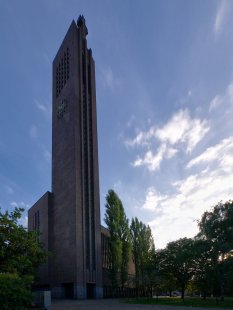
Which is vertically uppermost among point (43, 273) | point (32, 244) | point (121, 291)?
point (32, 244)

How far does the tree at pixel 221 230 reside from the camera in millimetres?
31219

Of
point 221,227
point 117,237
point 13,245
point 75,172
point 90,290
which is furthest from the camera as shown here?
point 117,237

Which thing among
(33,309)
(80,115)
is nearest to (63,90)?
(80,115)

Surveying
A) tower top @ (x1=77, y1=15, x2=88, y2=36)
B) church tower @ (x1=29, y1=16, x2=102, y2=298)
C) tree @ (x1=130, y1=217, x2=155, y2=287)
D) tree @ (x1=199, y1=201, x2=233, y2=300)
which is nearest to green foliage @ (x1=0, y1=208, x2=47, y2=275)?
tree @ (x1=199, y1=201, x2=233, y2=300)

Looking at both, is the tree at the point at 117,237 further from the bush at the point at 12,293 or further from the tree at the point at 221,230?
the bush at the point at 12,293

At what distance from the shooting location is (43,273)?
2218 inches

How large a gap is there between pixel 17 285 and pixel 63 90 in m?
53.1

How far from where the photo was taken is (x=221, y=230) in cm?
3275

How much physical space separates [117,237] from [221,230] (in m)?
26.4

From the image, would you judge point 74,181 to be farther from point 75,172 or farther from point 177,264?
point 177,264

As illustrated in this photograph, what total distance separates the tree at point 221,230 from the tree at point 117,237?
23.0 meters

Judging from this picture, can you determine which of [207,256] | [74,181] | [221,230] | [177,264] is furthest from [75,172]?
[221,230]

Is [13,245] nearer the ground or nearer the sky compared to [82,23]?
nearer the ground

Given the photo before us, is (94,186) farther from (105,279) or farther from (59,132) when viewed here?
(105,279)
